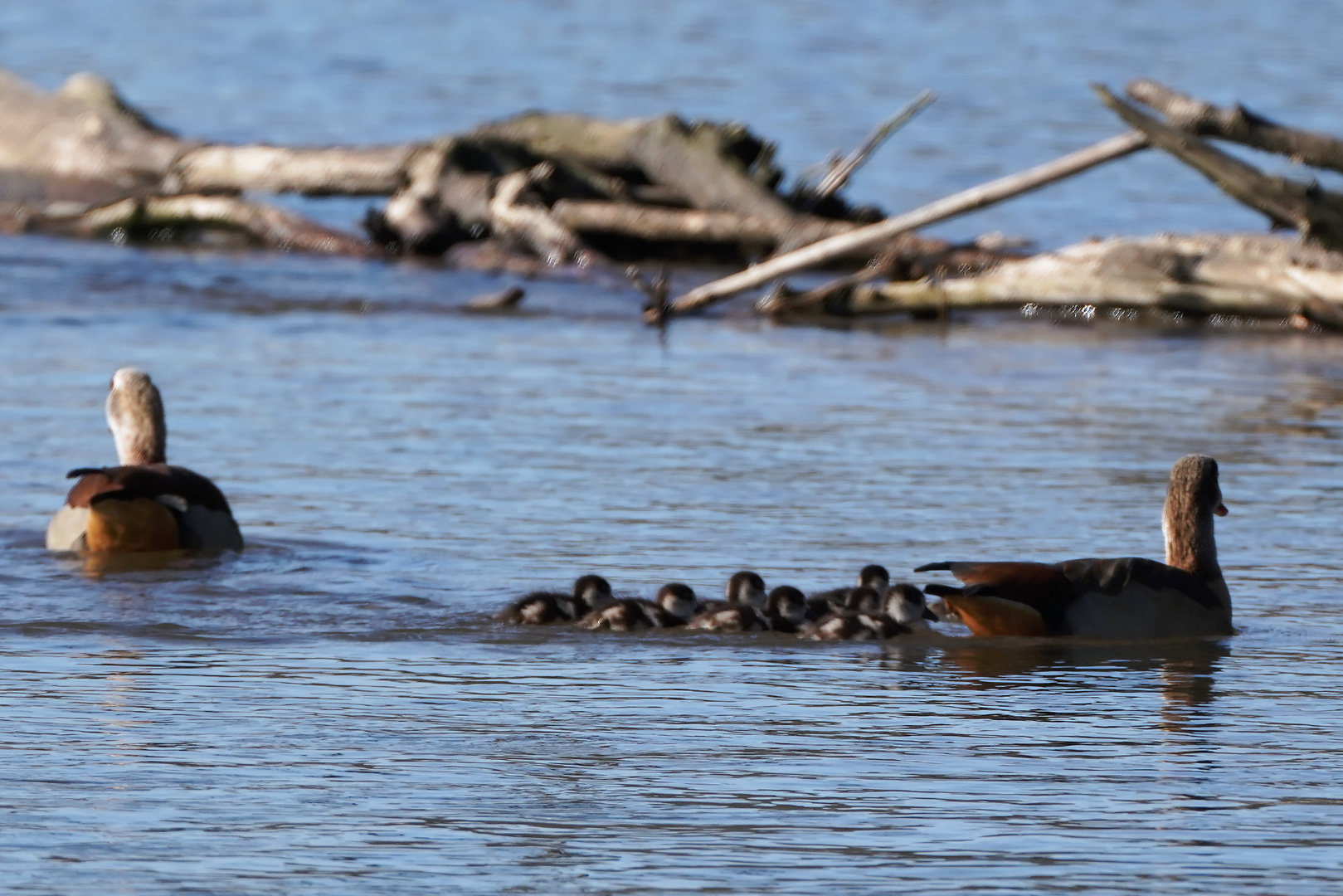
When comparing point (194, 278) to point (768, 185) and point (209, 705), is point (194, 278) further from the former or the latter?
point (209, 705)

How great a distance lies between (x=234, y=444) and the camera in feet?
38.8

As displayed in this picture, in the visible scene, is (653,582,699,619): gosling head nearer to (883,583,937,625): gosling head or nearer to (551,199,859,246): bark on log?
(883,583,937,625): gosling head

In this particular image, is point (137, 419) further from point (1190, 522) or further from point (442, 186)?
point (442, 186)

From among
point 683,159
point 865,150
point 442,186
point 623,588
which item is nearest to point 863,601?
point 623,588

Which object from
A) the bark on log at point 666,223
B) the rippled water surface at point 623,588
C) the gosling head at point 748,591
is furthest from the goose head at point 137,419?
the bark on log at point 666,223

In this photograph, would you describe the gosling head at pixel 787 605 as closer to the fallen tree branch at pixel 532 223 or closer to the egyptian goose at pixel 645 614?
the egyptian goose at pixel 645 614

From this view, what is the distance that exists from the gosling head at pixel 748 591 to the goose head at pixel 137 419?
3.06m

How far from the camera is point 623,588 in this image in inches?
350

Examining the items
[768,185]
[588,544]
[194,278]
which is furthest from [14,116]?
[588,544]

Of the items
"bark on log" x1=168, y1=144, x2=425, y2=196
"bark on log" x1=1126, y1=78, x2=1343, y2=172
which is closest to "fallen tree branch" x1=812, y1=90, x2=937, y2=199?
→ "bark on log" x1=1126, y1=78, x2=1343, y2=172

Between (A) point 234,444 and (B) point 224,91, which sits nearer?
(A) point 234,444

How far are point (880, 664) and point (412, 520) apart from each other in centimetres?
292

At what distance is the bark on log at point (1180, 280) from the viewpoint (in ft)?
51.8

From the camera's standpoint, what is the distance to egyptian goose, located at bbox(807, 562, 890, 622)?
825cm
